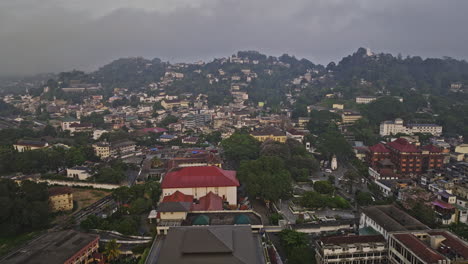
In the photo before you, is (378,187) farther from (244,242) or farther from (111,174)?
(111,174)

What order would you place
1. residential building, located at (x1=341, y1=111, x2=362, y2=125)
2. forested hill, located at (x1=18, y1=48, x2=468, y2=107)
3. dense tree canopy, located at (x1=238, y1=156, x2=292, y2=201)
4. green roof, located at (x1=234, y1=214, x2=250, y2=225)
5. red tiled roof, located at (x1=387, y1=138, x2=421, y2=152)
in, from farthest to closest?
forested hill, located at (x1=18, y1=48, x2=468, y2=107)
residential building, located at (x1=341, y1=111, x2=362, y2=125)
red tiled roof, located at (x1=387, y1=138, x2=421, y2=152)
dense tree canopy, located at (x1=238, y1=156, x2=292, y2=201)
green roof, located at (x1=234, y1=214, x2=250, y2=225)

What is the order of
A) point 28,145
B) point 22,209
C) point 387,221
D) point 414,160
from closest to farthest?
point 387,221 → point 22,209 → point 414,160 → point 28,145

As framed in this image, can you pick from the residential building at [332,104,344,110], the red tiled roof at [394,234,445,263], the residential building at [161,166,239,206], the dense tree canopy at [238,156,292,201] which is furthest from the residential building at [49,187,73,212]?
the residential building at [332,104,344,110]

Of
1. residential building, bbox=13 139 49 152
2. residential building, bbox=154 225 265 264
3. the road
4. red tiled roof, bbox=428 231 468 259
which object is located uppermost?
residential building, bbox=13 139 49 152

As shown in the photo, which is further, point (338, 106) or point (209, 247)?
point (338, 106)

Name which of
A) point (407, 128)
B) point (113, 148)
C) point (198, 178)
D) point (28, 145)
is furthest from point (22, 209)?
point (407, 128)

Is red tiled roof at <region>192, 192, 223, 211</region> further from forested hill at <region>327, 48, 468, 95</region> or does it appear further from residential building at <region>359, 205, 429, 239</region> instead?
forested hill at <region>327, 48, 468, 95</region>

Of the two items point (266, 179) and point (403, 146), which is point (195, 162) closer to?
point (266, 179)
